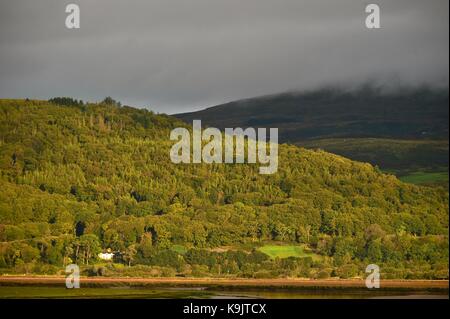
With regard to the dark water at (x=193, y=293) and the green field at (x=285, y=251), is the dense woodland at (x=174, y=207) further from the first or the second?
the dark water at (x=193, y=293)

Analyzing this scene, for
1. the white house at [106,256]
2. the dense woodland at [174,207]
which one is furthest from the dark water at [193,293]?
the white house at [106,256]

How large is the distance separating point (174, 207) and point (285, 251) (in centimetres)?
1645

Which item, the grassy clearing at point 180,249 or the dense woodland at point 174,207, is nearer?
the dense woodland at point 174,207

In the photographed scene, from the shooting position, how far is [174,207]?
397ft

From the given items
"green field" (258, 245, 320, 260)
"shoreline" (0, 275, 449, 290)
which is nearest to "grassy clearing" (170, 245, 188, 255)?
"green field" (258, 245, 320, 260)

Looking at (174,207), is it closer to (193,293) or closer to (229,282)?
(229,282)

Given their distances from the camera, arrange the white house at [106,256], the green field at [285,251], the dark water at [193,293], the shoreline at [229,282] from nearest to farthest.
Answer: the dark water at [193,293] → the shoreline at [229,282] → the white house at [106,256] → the green field at [285,251]

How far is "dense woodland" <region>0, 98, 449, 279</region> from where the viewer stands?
10450 centimetres

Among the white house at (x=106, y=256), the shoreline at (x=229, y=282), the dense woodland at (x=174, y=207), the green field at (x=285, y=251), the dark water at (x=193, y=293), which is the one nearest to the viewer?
the dark water at (x=193, y=293)

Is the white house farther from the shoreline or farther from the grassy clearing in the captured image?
the shoreline

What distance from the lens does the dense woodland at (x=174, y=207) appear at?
104 metres

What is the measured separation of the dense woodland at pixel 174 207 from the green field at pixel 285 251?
33.9 inches
